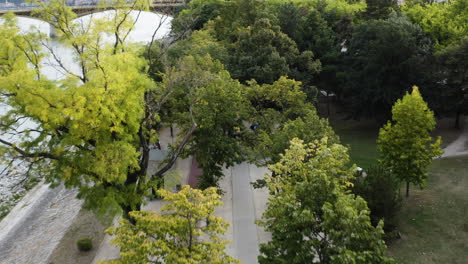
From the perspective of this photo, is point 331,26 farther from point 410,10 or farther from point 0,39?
point 0,39

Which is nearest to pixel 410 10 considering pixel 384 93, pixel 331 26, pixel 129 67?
pixel 331 26

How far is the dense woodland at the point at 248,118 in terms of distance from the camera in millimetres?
12039

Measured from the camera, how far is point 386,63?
3669 centimetres

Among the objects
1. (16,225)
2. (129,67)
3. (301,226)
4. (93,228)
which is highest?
(129,67)

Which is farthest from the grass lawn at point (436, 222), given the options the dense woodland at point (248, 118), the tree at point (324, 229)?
the tree at point (324, 229)

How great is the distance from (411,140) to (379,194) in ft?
14.6

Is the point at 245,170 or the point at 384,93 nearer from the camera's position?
the point at 245,170

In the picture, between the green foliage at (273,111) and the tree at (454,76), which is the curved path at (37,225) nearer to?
the green foliage at (273,111)

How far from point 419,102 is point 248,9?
91.1 feet

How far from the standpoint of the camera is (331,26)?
46.1m

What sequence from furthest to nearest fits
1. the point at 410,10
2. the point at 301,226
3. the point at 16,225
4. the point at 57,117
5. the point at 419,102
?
1. the point at 410,10
2. the point at 16,225
3. the point at 419,102
4. the point at 57,117
5. the point at 301,226

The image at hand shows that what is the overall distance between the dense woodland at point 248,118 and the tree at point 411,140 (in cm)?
7

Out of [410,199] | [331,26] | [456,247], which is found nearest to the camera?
[456,247]

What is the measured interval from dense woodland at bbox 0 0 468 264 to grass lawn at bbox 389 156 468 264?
135cm
